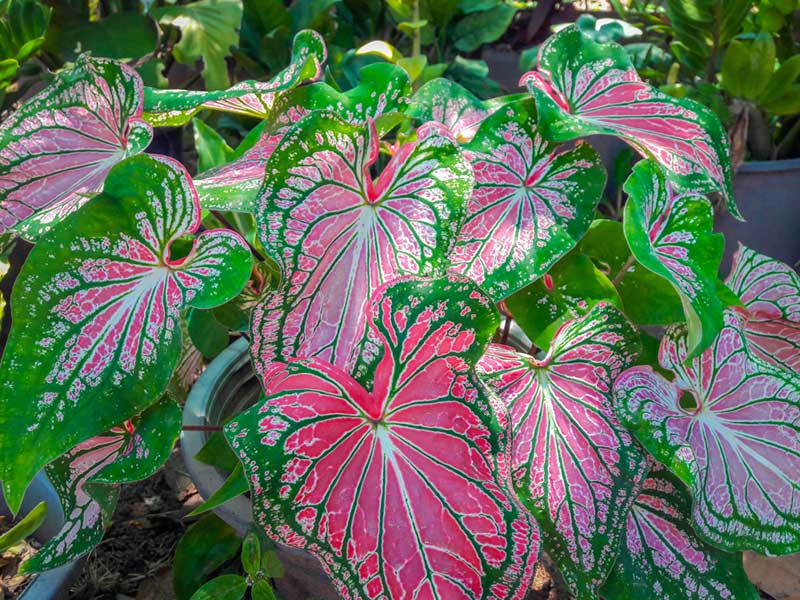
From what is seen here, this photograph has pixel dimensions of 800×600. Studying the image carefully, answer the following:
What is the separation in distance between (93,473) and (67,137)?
0.40m

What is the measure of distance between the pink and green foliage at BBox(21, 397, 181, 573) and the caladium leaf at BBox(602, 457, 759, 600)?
50 cm

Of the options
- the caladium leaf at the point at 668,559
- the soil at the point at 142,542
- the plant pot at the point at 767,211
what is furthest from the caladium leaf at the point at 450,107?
the plant pot at the point at 767,211

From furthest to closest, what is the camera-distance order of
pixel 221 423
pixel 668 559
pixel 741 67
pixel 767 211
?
pixel 767 211 < pixel 741 67 < pixel 221 423 < pixel 668 559

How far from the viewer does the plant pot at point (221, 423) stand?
83 centimetres

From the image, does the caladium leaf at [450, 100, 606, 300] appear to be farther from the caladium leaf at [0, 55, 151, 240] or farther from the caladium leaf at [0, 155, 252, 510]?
the caladium leaf at [0, 55, 151, 240]

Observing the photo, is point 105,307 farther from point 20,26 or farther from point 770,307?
point 20,26

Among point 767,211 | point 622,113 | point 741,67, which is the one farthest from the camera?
point 767,211

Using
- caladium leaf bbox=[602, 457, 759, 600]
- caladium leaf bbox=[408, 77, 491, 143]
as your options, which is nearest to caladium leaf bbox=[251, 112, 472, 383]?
caladium leaf bbox=[408, 77, 491, 143]

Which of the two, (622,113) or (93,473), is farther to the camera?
(622,113)

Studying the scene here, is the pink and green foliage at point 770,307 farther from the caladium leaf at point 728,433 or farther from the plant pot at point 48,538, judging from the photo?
the plant pot at point 48,538

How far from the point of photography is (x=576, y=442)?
2.30 ft

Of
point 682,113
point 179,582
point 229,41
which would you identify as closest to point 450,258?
point 682,113

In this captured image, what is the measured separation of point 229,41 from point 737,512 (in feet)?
5.33

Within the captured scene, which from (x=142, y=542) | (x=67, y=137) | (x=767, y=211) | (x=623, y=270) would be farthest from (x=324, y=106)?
(x=767, y=211)
